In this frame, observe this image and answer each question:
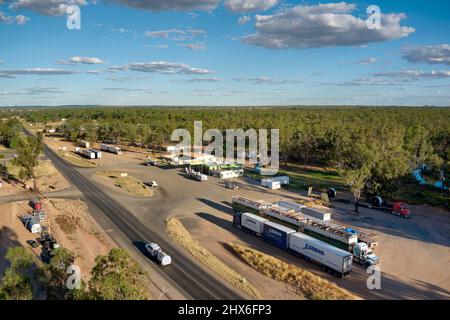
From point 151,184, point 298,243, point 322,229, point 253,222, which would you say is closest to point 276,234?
point 298,243

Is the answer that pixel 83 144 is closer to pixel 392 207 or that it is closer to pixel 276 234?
pixel 276 234

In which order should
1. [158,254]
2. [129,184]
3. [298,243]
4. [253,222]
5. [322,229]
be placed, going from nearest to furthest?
[158,254], [298,243], [322,229], [253,222], [129,184]

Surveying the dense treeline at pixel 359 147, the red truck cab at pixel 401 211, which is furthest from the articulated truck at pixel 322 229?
the red truck cab at pixel 401 211

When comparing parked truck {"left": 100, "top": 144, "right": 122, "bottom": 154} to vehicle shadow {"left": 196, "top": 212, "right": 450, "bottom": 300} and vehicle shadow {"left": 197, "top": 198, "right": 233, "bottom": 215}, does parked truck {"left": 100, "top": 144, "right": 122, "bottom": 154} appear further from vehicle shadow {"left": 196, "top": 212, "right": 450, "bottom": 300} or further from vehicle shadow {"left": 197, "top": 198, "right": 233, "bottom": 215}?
vehicle shadow {"left": 196, "top": 212, "right": 450, "bottom": 300}
